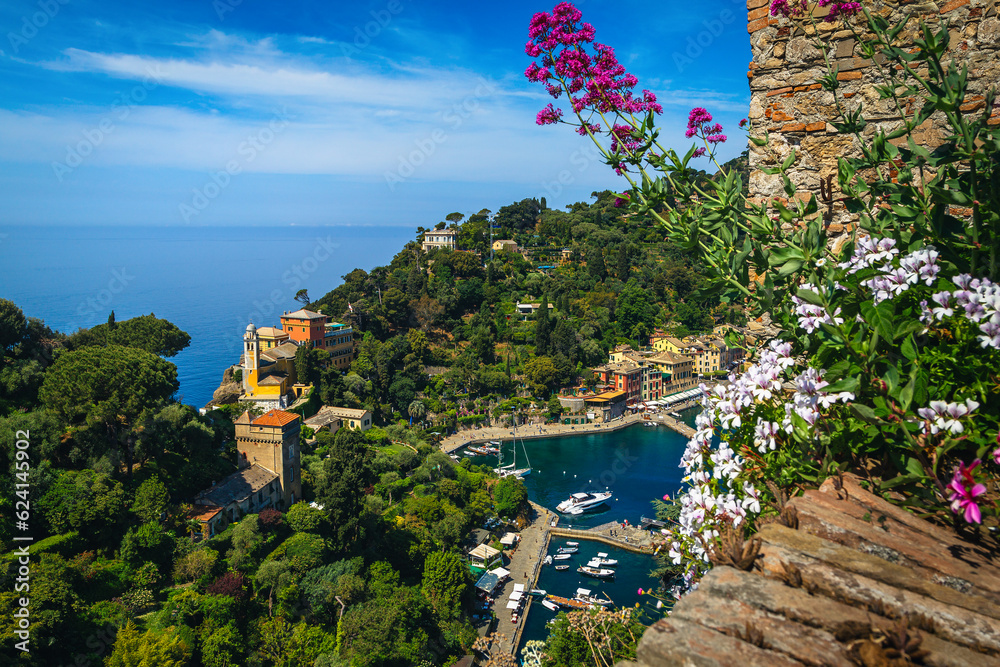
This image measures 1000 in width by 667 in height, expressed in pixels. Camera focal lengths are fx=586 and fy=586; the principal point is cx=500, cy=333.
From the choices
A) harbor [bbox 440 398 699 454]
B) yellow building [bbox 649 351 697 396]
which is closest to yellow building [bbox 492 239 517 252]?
yellow building [bbox 649 351 697 396]

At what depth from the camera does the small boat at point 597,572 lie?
16.3 m

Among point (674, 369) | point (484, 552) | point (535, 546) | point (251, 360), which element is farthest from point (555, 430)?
point (251, 360)

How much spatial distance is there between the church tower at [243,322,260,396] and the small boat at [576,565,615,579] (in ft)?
46.6

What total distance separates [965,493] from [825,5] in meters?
1.86

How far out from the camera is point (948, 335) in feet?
4.88

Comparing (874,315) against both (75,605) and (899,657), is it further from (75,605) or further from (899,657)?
(75,605)

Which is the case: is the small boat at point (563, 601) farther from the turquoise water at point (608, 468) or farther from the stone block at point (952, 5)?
the stone block at point (952, 5)

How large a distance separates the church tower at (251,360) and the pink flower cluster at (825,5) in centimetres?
2281

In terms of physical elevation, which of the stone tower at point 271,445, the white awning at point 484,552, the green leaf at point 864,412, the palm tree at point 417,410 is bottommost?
the white awning at point 484,552

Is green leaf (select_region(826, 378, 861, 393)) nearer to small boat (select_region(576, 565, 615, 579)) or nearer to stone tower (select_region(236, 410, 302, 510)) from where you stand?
small boat (select_region(576, 565, 615, 579))

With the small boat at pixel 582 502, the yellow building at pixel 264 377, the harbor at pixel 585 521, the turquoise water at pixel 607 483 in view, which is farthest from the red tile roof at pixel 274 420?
the small boat at pixel 582 502

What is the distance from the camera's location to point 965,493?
124 centimetres

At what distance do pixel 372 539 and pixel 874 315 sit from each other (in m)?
15.6

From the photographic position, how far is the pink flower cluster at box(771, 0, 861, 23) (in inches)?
75.3
